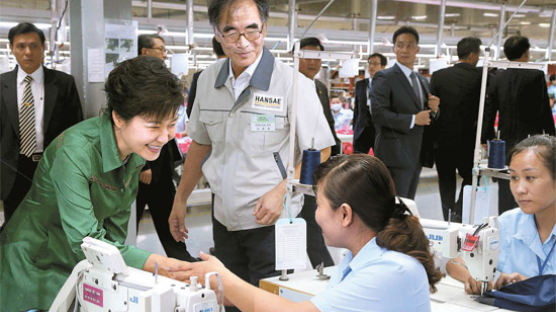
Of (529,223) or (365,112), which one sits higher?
(365,112)

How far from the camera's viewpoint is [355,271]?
137 cm

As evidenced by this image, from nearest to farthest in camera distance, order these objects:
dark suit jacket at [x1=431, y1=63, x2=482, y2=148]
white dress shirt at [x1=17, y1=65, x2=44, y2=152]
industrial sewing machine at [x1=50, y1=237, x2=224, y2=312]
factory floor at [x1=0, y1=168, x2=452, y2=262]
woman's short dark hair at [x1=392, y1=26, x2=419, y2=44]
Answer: industrial sewing machine at [x1=50, y1=237, x2=224, y2=312], white dress shirt at [x1=17, y1=65, x2=44, y2=152], factory floor at [x1=0, y1=168, x2=452, y2=262], dark suit jacket at [x1=431, y1=63, x2=482, y2=148], woman's short dark hair at [x1=392, y1=26, x2=419, y2=44]

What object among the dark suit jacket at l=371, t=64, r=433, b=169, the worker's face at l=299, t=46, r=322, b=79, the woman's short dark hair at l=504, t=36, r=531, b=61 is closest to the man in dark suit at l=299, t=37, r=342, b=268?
the worker's face at l=299, t=46, r=322, b=79

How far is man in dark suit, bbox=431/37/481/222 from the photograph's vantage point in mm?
3703

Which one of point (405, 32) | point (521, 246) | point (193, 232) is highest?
point (405, 32)

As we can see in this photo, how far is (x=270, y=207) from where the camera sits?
2217 millimetres

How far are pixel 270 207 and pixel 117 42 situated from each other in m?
1.19

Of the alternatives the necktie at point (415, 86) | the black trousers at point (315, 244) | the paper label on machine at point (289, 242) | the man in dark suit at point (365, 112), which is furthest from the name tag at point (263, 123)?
the necktie at point (415, 86)

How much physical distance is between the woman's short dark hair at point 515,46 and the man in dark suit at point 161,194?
2.25m

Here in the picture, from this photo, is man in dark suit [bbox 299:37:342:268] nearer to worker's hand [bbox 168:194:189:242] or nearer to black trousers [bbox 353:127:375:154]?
black trousers [bbox 353:127:375:154]

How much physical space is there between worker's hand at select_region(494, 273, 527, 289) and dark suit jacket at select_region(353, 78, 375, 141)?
1916 millimetres

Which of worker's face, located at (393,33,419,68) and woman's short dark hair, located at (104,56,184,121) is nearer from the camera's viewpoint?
woman's short dark hair, located at (104,56,184,121)

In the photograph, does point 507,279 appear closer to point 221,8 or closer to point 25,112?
point 221,8

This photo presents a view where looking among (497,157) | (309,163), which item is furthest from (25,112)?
(497,157)
